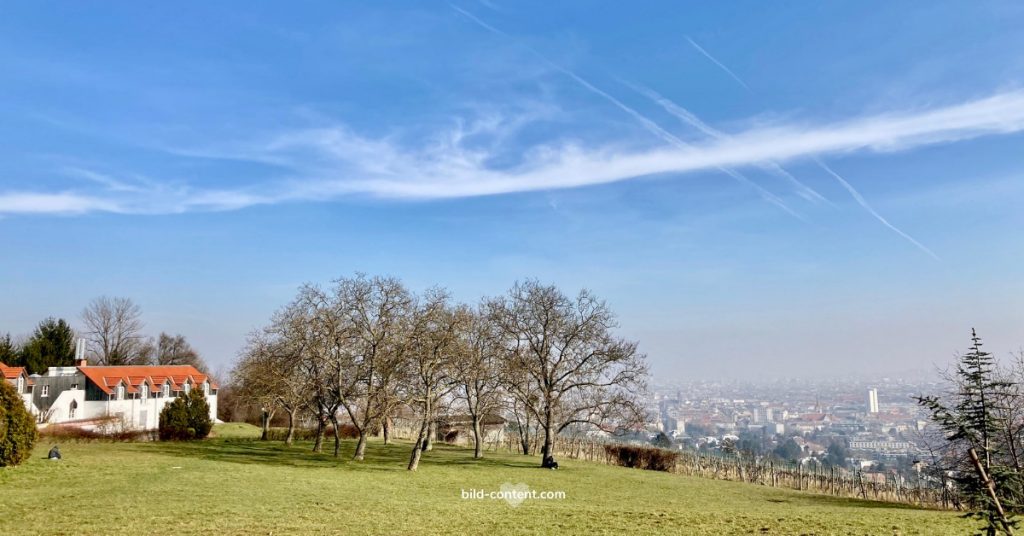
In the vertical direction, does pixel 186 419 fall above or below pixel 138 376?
below

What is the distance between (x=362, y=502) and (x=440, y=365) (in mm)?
13882

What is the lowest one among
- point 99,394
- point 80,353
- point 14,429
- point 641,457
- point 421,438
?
point 641,457

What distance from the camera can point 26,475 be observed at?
1994 cm

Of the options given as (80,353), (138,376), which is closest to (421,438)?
(138,376)

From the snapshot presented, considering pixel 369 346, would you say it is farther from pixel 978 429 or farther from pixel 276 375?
pixel 978 429

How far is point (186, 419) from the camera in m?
39.5

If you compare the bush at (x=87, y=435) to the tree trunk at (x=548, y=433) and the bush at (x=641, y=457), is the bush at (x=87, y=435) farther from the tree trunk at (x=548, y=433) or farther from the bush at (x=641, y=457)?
the bush at (x=641, y=457)

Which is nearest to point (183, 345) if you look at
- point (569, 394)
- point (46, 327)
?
point (46, 327)

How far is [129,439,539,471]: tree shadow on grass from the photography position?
29.4 metres

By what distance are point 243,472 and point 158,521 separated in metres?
10.7

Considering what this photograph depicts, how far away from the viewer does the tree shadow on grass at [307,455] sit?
29375 mm

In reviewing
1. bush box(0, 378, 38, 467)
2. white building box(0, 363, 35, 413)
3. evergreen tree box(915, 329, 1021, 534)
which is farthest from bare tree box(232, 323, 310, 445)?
evergreen tree box(915, 329, 1021, 534)

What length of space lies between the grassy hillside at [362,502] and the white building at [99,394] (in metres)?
23.7

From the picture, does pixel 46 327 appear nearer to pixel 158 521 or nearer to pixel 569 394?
pixel 569 394
